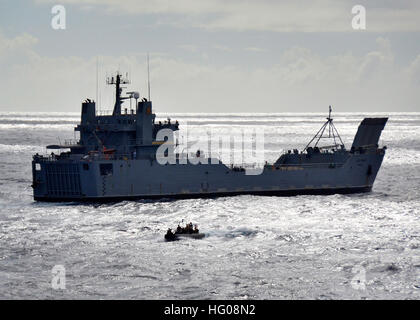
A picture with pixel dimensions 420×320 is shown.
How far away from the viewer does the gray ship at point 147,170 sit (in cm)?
4844

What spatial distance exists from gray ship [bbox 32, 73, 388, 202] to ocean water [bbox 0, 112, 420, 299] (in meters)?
1.80

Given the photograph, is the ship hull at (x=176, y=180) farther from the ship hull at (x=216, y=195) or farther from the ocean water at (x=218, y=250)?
the ocean water at (x=218, y=250)

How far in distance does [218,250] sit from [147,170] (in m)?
17.8

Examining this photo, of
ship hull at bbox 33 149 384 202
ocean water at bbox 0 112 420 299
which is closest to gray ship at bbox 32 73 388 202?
A: ship hull at bbox 33 149 384 202

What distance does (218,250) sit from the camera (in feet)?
108

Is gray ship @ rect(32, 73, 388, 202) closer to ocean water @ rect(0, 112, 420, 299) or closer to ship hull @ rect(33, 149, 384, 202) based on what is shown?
ship hull @ rect(33, 149, 384, 202)

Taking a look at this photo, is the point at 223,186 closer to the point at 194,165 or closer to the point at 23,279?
the point at 194,165

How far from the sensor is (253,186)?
169 ft

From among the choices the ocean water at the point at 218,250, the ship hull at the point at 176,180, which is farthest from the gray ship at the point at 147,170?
the ocean water at the point at 218,250

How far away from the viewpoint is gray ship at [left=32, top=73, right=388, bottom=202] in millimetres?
48438

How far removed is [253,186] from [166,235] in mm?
18036

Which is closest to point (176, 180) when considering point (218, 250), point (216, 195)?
point (216, 195)

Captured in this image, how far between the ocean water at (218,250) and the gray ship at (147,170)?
180cm
